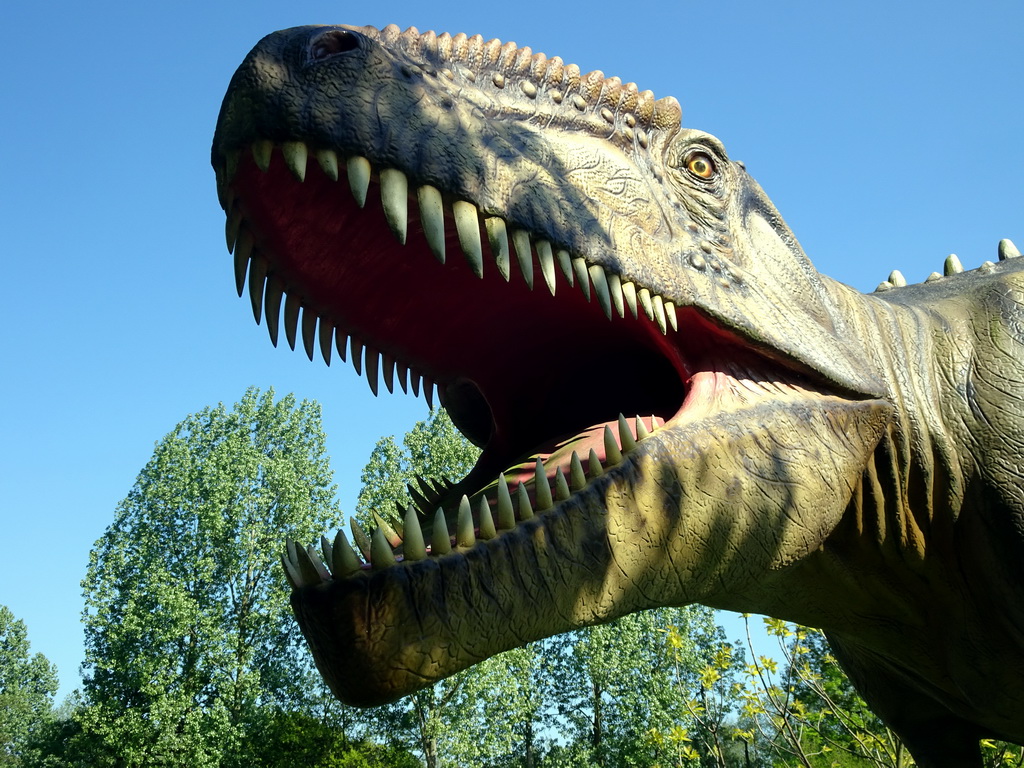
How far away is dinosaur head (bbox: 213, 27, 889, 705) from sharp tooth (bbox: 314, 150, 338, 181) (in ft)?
0.07

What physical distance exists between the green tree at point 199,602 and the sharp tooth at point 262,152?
2657cm

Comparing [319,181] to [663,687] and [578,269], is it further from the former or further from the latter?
[663,687]

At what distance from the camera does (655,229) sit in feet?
9.11

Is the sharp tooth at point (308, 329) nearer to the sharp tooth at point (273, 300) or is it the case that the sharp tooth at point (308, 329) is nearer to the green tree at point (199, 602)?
the sharp tooth at point (273, 300)

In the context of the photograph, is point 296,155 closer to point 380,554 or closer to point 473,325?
point 380,554

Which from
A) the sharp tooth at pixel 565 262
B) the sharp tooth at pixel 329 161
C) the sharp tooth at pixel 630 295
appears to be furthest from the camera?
the sharp tooth at pixel 630 295

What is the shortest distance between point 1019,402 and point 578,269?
177 centimetres

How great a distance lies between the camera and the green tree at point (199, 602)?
2652cm

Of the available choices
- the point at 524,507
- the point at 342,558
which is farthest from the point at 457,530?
the point at 342,558

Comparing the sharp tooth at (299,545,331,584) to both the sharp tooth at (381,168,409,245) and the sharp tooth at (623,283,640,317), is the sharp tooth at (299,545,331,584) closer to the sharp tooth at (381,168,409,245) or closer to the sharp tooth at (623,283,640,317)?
the sharp tooth at (381,168,409,245)

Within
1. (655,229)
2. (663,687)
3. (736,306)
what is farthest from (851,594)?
(663,687)

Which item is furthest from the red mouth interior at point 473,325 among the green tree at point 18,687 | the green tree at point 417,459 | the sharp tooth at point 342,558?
the green tree at point 18,687

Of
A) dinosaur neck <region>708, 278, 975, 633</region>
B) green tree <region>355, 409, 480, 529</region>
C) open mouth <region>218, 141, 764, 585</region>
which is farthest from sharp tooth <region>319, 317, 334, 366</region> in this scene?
green tree <region>355, 409, 480, 529</region>

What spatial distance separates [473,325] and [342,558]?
143 cm
